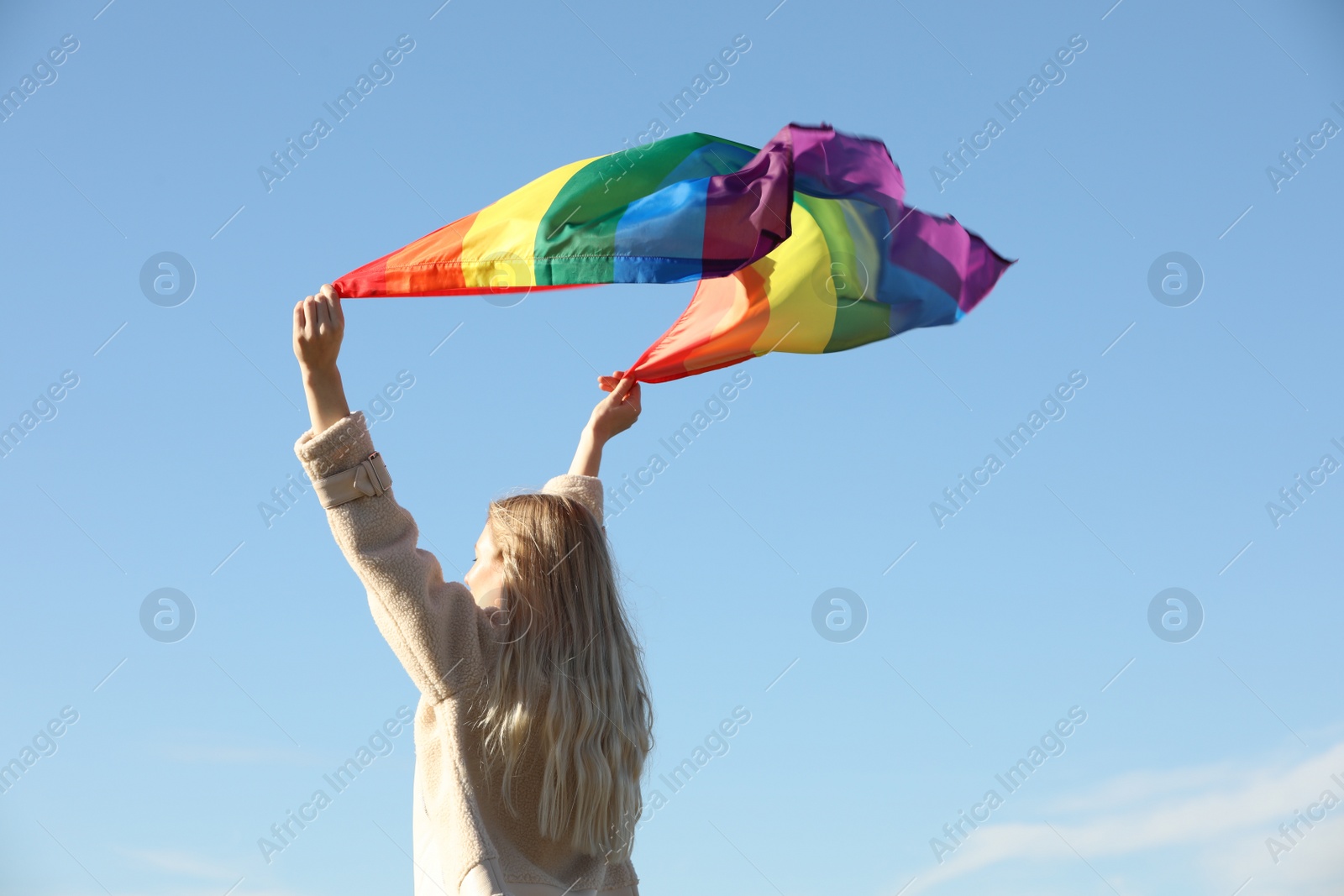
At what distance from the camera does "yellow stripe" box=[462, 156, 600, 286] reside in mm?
4902

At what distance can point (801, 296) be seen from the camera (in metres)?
6.30

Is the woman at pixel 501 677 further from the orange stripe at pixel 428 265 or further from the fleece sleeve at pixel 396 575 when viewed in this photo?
the orange stripe at pixel 428 265

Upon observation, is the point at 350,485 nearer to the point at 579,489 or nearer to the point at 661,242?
the point at 579,489

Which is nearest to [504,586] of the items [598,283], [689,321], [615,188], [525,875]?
[525,875]

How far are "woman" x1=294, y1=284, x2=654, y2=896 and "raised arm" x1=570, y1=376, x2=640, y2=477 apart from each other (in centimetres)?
99

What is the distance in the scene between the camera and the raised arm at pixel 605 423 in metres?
4.74

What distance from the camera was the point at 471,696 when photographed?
10.8 ft

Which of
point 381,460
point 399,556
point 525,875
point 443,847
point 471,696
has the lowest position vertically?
point 525,875

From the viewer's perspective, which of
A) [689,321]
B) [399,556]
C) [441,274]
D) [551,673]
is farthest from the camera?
[689,321]

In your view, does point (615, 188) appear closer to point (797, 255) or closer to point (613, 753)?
point (797, 255)

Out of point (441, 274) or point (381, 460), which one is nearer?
point (381, 460)

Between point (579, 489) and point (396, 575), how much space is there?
131 cm

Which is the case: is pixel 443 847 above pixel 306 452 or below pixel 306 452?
below

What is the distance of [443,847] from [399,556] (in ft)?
2.56
